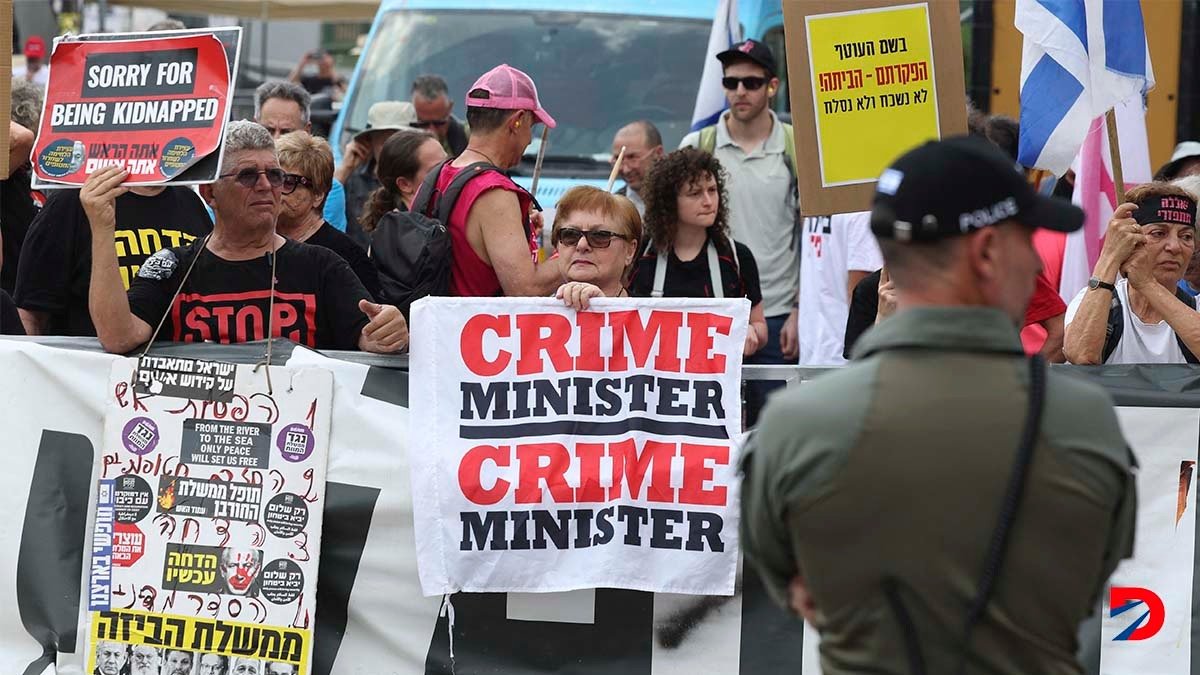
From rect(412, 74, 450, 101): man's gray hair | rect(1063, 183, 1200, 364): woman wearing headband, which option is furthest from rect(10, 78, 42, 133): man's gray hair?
rect(1063, 183, 1200, 364): woman wearing headband

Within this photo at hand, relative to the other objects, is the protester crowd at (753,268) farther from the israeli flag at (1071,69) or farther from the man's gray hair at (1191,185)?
the israeli flag at (1071,69)

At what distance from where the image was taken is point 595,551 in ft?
17.6

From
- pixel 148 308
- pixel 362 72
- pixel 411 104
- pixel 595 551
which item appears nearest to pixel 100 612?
pixel 148 308

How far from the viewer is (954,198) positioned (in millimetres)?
2746

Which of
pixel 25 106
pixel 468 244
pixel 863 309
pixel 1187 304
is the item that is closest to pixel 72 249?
pixel 468 244

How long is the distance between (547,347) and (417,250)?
0.72 m

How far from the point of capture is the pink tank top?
5863 mm

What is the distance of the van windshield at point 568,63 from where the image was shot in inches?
398

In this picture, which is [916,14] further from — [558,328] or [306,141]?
[306,141]

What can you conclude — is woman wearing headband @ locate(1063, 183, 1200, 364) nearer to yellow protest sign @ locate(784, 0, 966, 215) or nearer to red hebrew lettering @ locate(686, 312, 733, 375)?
yellow protest sign @ locate(784, 0, 966, 215)

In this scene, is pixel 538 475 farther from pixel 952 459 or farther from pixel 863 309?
pixel 952 459

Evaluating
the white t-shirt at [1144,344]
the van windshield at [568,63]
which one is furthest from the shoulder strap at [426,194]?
the van windshield at [568,63]

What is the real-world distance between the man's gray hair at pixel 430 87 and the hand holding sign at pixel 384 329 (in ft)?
13.7

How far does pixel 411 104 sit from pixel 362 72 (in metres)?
1.24
